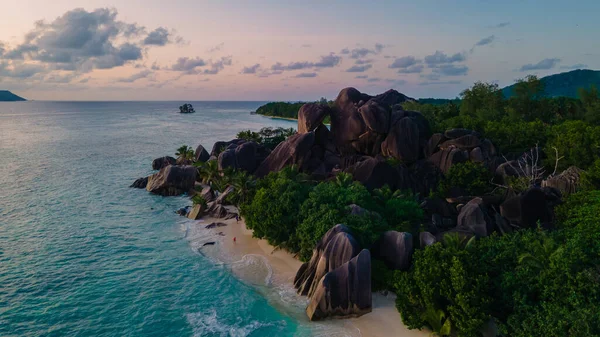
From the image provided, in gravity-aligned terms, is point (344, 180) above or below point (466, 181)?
above

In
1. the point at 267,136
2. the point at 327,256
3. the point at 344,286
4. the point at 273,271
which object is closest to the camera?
the point at 344,286

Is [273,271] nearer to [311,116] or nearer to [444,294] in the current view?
[444,294]

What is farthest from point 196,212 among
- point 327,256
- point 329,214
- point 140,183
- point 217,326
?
point 327,256

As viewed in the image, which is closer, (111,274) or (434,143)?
(111,274)

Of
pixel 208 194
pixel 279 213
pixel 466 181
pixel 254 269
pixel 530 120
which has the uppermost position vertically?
pixel 530 120

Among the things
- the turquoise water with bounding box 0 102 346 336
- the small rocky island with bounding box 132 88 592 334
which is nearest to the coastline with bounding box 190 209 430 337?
the small rocky island with bounding box 132 88 592 334

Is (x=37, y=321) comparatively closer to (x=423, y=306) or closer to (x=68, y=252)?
(x=68, y=252)

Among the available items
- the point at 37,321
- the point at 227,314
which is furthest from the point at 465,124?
the point at 37,321

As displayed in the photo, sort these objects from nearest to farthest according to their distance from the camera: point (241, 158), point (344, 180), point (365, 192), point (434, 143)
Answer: point (365, 192), point (344, 180), point (434, 143), point (241, 158)
